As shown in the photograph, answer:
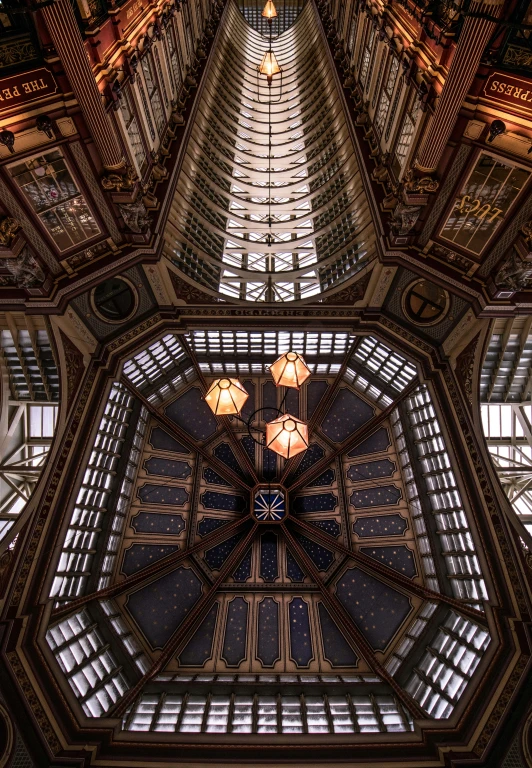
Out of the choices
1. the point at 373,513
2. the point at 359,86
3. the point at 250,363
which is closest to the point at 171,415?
the point at 250,363

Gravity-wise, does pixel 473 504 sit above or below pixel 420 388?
below

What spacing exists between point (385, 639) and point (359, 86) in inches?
924

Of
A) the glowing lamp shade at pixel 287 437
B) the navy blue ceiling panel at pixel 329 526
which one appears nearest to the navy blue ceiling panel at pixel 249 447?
the navy blue ceiling panel at pixel 329 526

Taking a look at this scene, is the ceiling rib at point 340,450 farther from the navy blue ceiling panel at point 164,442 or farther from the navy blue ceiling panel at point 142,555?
the navy blue ceiling panel at point 142,555

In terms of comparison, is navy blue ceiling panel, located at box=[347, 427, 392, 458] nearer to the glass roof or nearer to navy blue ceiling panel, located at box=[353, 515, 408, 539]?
the glass roof

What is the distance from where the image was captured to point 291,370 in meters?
10.7

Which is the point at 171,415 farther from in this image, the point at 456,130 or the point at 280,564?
the point at 456,130

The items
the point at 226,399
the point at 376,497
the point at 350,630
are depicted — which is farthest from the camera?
the point at 376,497

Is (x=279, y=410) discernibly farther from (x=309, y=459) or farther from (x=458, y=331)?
(x=309, y=459)

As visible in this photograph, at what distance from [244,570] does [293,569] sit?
2322mm

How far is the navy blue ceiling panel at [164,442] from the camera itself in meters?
21.2

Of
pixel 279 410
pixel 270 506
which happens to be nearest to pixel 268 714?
pixel 270 506

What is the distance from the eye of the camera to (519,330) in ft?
46.9

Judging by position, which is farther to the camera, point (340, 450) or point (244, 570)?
point (340, 450)
